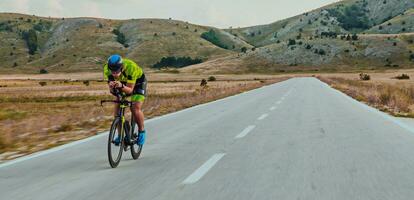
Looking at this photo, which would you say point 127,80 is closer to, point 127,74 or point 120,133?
point 127,74

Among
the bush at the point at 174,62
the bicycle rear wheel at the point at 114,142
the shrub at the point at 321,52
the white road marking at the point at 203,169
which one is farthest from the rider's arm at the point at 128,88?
the bush at the point at 174,62

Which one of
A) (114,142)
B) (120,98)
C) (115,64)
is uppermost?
(115,64)

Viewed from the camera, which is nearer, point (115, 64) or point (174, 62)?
point (115, 64)

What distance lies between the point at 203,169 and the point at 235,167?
1.59ft

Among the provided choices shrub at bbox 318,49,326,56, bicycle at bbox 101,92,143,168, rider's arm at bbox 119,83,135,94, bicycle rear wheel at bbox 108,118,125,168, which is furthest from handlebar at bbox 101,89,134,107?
shrub at bbox 318,49,326,56

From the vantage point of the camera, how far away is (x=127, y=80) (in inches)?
304

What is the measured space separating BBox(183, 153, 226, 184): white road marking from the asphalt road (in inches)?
0.5

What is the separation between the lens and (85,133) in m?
12.7

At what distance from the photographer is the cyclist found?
291 inches

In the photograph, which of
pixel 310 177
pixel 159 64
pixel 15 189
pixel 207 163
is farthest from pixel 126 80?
pixel 159 64

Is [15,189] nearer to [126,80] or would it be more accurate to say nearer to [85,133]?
[126,80]

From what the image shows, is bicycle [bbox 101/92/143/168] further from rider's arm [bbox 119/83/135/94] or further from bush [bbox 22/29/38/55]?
bush [bbox 22/29/38/55]

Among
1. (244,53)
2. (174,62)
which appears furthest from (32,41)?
(244,53)

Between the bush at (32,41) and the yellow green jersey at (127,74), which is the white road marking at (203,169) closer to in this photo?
the yellow green jersey at (127,74)
